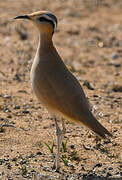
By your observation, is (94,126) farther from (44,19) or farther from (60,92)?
(44,19)

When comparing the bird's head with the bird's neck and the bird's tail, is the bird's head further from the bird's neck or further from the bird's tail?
the bird's tail

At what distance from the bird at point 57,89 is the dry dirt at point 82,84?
0.46 metres

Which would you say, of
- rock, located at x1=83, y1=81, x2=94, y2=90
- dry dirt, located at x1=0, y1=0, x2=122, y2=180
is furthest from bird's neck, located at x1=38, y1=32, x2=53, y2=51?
rock, located at x1=83, y1=81, x2=94, y2=90

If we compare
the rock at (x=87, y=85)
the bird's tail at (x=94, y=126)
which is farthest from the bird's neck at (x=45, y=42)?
the rock at (x=87, y=85)

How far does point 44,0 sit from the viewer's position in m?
12.4

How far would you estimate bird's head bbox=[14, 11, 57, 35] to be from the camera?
4.76 m

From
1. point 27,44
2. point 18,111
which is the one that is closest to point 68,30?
point 27,44

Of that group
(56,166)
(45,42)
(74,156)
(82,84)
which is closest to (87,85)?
(82,84)

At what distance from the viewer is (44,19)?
A: 4.80 metres

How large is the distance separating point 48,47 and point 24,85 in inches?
99.7

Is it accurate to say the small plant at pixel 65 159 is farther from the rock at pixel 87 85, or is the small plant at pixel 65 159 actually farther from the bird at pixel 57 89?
the rock at pixel 87 85

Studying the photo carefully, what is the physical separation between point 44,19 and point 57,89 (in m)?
0.79

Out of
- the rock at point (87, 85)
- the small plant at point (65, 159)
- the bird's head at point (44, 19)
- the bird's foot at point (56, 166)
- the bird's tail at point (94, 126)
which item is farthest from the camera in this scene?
the rock at point (87, 85)

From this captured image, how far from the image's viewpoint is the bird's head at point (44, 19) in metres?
4.76
